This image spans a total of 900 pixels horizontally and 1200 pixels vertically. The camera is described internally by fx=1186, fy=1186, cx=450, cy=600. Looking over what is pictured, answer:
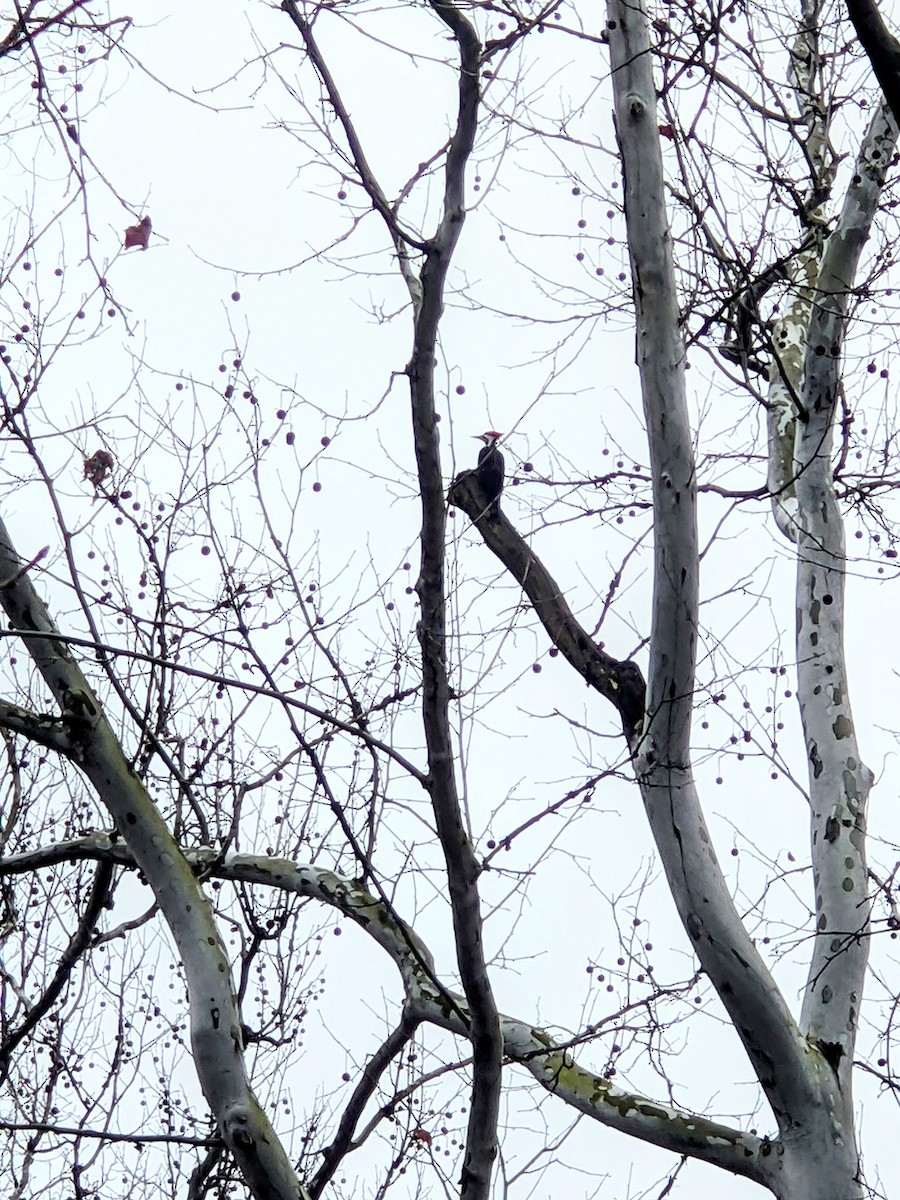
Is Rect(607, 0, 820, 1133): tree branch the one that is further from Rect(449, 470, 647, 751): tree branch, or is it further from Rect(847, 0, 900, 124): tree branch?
Rect(847, 0, 900, 124): tree branch

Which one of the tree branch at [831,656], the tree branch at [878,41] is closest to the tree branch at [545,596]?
the tree branch at [831,656]

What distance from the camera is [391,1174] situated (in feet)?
16.8

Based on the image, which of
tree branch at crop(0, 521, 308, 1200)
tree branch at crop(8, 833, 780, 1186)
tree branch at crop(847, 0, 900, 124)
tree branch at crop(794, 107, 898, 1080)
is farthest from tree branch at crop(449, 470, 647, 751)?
tree branch at crop(847, 0, 900, 124)

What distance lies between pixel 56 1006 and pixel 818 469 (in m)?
4.44

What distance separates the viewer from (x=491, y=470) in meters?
4.08

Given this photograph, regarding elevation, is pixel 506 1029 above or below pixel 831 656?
below

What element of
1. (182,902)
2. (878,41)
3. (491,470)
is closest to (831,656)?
(491,470)

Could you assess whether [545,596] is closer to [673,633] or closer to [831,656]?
[673,633]

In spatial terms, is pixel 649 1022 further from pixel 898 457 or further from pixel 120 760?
pixel 898 457

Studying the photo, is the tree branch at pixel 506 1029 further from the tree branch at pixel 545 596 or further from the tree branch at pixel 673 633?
the tree branch at pixel 545 596

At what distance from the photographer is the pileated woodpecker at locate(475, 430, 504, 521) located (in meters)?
3.98

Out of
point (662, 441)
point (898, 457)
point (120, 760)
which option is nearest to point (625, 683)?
point (662, 441)

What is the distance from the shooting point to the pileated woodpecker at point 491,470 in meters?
3.98

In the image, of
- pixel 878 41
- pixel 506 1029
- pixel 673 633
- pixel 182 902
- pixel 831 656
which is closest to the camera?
pixel 878 41
